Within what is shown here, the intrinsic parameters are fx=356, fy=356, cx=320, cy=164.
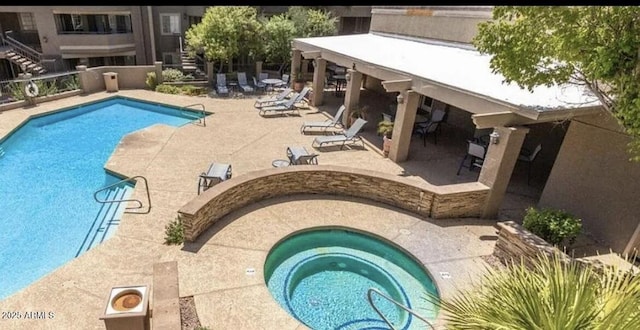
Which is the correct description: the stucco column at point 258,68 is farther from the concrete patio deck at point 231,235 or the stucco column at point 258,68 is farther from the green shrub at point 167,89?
the concrete patio deck at point 231,235

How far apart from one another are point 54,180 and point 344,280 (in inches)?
416

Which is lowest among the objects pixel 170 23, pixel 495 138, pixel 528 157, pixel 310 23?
pixel 528 157

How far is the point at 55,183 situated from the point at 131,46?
19.7 meters

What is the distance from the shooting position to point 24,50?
80.3 feet

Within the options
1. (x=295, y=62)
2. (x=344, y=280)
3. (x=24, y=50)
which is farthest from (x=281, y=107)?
(x=24, y=50)

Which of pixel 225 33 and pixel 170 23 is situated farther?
pixel 170 23

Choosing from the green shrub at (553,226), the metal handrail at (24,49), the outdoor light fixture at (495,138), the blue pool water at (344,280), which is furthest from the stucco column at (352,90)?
the metal handrail at (24,49)

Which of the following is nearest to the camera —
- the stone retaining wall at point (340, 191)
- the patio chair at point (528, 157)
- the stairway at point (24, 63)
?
the stone retaining wall at point (340, 191)

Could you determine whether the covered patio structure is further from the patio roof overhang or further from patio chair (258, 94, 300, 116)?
patio chair (258, 94, 300, 116)

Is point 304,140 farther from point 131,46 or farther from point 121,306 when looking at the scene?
point 131,46

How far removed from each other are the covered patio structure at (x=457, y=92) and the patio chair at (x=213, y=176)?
20.0 ft

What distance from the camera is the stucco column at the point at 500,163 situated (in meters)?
8.99

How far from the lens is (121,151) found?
44.3ft

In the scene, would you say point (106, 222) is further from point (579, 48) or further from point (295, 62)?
point (295, 62)
